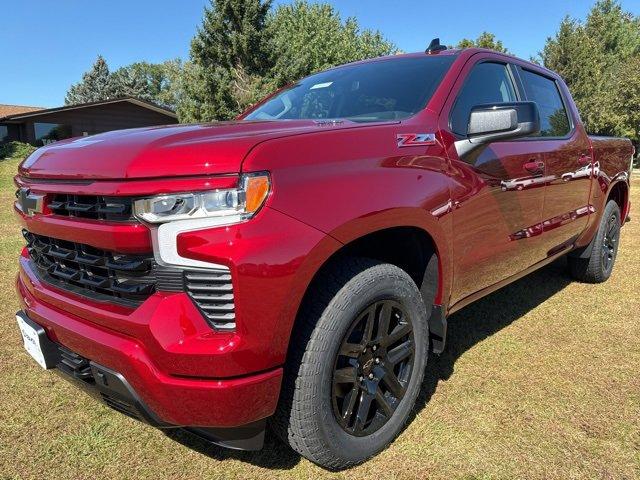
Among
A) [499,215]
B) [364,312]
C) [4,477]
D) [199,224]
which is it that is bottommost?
[4,477]

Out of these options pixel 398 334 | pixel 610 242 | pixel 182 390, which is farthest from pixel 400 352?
pixel 610 242

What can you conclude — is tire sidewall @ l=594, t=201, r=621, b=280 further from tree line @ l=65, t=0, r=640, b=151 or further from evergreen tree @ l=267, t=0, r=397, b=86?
evergreen tree @ l=267, t=0, r=397, b=86

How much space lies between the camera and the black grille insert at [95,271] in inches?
66.4

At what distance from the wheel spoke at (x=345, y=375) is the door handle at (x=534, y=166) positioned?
1.68m

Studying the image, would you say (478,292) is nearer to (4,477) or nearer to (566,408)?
(566,408)

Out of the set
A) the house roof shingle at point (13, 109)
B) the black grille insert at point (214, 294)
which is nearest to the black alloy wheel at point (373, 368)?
A: the black grille insert at point (214, 294)

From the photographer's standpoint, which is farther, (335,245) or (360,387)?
(360,387)

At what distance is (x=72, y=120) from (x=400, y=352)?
30489mm

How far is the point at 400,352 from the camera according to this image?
2.25m

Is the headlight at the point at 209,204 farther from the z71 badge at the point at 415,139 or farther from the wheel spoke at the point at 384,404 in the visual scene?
the wheel spoke at the point at 384,404

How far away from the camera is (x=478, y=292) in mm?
2818

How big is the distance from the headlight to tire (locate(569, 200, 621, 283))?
391 centimetres

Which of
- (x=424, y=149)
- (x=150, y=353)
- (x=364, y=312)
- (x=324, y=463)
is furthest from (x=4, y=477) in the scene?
(x=424, y=149)

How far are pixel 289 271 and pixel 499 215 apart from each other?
152 cm
